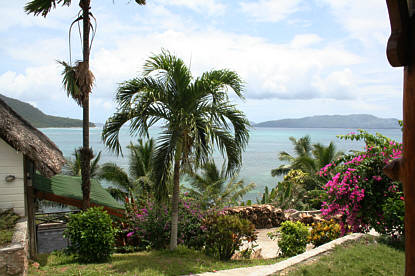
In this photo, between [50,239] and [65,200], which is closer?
[65,200]

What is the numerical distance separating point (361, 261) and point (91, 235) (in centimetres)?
510

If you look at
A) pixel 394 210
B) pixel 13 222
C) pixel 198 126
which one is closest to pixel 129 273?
pixel 13 222

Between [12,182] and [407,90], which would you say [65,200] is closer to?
[12,182]

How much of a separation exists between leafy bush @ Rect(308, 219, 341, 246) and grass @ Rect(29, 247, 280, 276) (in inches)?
64.9

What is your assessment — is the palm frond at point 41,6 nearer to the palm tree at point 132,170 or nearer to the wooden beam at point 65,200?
the wooden beam at point 65,200

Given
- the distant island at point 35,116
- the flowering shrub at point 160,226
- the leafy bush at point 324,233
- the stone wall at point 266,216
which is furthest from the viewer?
the distant island at point 35,116

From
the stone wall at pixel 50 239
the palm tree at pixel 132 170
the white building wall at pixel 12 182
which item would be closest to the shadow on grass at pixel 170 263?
the white building wall at pixel 12 182

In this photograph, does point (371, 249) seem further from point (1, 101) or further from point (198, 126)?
point (1, 101)

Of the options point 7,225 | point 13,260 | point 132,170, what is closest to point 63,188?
point 7,225

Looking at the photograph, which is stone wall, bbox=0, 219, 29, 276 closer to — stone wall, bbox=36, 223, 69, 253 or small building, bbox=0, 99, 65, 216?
small building, bbox=0, 99, 65, 216

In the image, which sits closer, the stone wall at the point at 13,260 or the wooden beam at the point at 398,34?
the wooden beam at the point at 398,34

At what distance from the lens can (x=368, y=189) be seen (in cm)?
713

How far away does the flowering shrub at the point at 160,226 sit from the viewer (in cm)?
962

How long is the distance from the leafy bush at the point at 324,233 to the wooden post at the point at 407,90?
712cm
